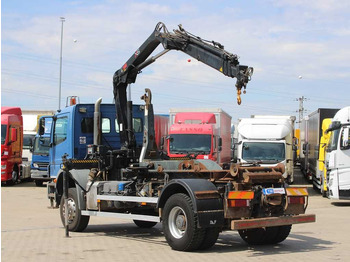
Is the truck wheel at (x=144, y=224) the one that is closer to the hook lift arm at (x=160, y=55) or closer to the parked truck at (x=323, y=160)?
the hook lift arm at (x=160, y=55)

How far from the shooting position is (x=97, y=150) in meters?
14.2

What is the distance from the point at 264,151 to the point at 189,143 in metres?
3.25

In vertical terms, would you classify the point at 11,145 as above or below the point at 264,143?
below

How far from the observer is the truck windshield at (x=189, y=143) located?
26.8 metres

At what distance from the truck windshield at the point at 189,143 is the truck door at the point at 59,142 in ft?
31.1

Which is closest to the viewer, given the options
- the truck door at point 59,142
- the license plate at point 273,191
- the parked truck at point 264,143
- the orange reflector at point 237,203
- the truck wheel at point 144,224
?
the orange reflector at point 237,203

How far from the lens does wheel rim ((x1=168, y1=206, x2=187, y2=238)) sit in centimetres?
1051

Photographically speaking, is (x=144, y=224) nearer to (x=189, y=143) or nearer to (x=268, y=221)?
(x=268, y=221)

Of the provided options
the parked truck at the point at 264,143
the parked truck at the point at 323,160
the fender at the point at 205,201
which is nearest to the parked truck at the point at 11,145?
the parked truck at the point at 264,143

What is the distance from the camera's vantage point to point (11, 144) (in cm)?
2869

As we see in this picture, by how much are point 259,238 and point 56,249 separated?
365cm

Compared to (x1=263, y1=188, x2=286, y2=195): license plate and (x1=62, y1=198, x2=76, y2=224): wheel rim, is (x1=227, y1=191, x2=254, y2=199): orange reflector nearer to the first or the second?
(x1=263, y1=188, x2=286, y2=195): license plate

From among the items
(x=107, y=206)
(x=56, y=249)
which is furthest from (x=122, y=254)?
(x=107, y=206)

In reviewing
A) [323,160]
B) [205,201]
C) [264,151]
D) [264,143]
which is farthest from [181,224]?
[264,143]
